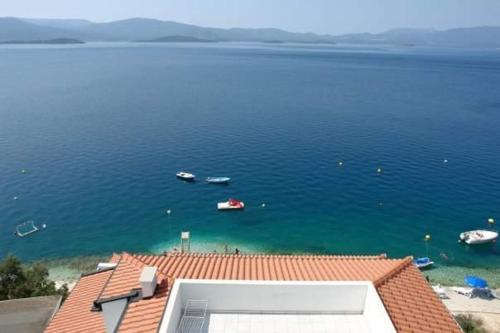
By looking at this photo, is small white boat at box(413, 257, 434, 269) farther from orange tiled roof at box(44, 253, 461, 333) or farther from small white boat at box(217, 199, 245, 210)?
orange tiled roof at box(44, 253, 461, 333)

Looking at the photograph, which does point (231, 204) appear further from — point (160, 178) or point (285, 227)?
point (160, 178)

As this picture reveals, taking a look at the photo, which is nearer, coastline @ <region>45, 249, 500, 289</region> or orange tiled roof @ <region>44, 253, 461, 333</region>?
orange tiled roof @ <region>44, 253, 461, 333</region>

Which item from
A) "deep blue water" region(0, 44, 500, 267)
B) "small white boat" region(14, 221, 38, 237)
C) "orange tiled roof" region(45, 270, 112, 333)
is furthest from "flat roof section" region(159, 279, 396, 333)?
"small white boat" region(14, 221, 38, 237)

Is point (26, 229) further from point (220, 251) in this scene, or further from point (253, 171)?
point (253, 171)

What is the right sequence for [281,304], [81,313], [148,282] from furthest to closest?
[81,313] → [281,304] → [148,282]

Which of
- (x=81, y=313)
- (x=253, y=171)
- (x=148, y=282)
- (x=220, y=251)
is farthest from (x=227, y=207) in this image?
(x=148, y=282)

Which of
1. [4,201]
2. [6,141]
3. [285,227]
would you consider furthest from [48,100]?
[285,227]
